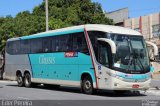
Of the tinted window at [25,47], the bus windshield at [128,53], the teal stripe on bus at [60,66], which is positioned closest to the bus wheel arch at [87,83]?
the teal stripe on bus at [60,66]

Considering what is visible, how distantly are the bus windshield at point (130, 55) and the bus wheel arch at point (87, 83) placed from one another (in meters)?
2.09

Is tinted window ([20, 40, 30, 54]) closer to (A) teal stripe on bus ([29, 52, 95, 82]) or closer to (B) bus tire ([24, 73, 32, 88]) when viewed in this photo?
(A) teal stripe on bus ([29, 52, 95, 82])

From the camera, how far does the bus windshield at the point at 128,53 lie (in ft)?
70.0

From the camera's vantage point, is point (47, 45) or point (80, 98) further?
point (47, 45)

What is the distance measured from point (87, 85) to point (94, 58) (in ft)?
5.25

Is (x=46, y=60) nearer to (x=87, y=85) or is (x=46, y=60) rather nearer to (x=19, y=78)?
(x=19, y=78)

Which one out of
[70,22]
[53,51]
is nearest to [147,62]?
[53,51]

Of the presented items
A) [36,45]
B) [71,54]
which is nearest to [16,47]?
[36,45]

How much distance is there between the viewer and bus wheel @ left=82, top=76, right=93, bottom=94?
22680 millimetres

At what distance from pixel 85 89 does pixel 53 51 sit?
13.3 feet

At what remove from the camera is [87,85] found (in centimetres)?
2297

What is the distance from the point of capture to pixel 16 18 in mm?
49281

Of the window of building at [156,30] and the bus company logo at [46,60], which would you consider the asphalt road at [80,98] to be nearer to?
the bus company logo at [46,60]

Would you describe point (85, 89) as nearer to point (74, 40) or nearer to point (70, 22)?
point (74, 40)
